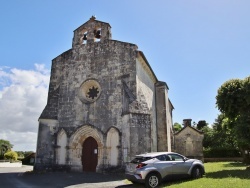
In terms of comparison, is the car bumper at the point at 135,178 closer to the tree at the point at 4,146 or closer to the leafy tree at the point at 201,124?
the leafy tree at the point at 201,124

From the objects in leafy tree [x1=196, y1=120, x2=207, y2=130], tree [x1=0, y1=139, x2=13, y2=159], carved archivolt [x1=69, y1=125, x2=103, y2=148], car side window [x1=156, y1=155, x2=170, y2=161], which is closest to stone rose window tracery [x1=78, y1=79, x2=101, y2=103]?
carved archivolt [x1=69, y1=125, x2=103, y2=148]

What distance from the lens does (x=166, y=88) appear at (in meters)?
22.7

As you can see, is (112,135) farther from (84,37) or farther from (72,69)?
(84,37)

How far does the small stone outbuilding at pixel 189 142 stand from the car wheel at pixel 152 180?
1764 centimetres

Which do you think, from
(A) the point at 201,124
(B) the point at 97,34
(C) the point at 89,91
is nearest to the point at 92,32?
(B) the point at 97,34

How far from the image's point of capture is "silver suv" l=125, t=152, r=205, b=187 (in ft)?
30.2

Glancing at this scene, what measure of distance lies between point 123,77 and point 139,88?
1.32 m

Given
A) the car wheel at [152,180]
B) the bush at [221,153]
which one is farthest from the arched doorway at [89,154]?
the bush at [221,153]

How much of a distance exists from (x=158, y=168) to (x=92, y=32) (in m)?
12.3

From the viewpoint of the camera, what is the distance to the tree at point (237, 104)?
495 inches

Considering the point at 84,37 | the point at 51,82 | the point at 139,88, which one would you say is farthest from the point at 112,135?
the point at 84,37

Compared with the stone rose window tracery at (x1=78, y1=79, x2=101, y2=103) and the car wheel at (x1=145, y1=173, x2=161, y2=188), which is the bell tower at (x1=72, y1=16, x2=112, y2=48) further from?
the car wheel at (x1=145, y1=173, x2=161, y2=188)

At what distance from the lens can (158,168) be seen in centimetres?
944

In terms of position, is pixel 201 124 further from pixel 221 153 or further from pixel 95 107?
pixel 95 107
